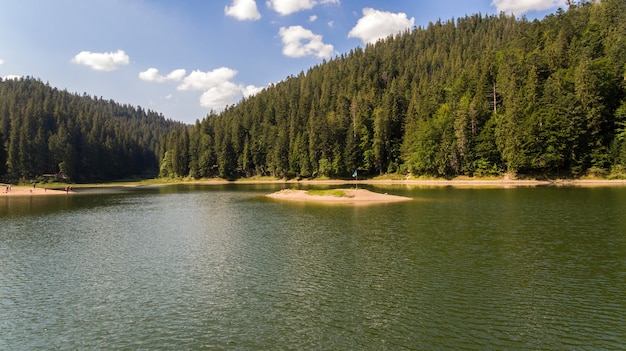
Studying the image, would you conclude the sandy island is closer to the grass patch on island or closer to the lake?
the grass patch on island

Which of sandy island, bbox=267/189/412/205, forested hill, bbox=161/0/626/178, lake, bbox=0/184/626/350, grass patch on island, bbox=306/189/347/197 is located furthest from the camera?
forested hill, bbox=161/0/626/178

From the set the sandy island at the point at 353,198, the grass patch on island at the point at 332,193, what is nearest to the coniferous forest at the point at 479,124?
the sandy island at the point at 353,198

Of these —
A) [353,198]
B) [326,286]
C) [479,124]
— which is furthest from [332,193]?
[479,124]

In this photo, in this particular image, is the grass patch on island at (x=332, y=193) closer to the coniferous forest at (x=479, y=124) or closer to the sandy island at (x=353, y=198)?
the sandy island at (x=353, y=198)

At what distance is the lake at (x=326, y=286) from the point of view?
16.1m

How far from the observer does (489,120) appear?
402ft

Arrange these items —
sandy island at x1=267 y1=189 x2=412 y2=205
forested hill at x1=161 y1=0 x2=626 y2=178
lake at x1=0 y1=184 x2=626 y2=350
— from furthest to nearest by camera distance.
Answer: forested hill at x1=161 y1=0 x2=626 y2=178
sandy island at x1=267 y1=189 x2=412 y2=205
lake at x1=0 y1=184 x2=626 y2=350

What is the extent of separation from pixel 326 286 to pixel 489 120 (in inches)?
4654

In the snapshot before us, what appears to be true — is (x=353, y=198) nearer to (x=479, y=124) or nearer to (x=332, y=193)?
(x=332, y=193)

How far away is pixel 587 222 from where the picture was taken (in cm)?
4012

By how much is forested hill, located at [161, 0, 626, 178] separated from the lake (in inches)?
2830

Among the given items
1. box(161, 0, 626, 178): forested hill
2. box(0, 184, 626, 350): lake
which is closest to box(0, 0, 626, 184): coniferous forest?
box(161, 0, 626, 178): forested hill

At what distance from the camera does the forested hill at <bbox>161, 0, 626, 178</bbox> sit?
103 metres

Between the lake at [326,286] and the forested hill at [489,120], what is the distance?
236 feet
